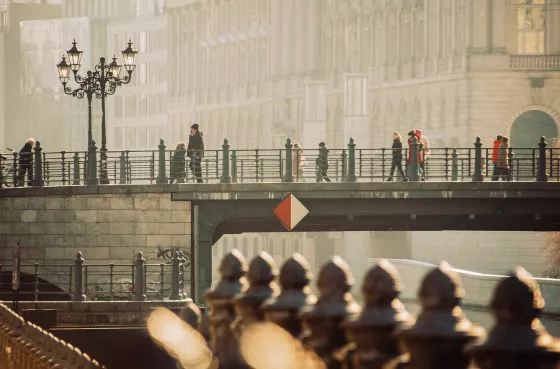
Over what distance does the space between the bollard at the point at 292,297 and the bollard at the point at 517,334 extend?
1.02 m

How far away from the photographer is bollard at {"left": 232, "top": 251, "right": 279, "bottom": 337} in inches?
178

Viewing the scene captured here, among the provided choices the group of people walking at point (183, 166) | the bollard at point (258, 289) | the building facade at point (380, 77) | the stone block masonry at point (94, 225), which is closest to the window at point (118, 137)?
the building facade at point (380, 77)

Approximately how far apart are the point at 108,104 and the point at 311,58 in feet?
199

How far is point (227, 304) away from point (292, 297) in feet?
1.76

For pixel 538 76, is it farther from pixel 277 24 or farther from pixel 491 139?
pixel 277 24

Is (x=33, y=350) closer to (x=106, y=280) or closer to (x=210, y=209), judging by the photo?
(x=210, y=209)

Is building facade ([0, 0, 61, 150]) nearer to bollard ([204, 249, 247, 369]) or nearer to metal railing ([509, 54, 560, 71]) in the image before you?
metal railing ([509, 54, 560, 71])

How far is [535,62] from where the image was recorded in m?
79.9

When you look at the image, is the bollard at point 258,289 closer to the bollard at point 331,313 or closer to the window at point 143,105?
the bollard at point 331,313

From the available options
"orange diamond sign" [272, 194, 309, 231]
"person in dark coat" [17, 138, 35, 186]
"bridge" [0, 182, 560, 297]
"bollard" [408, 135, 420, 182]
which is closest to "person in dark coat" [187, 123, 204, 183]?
"bridge" [0, 182, 560, 297]

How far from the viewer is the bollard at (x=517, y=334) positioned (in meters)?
3.17

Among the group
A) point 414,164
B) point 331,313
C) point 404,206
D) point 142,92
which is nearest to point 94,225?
point 404,206

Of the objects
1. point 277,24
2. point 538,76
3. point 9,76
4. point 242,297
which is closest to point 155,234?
point 242,297

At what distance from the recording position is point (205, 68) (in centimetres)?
11719
